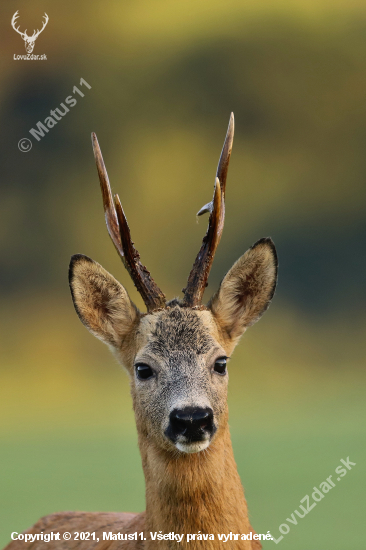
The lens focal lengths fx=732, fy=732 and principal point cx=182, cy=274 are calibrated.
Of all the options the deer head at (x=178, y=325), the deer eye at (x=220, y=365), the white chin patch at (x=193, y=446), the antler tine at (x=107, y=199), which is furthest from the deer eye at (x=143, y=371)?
the antler tine at (x=107, y=199)

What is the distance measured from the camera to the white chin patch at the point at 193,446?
10.3 ft

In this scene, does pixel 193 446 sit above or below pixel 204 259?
below

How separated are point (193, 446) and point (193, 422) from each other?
5.2 inches

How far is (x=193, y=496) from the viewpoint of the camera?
3.36m

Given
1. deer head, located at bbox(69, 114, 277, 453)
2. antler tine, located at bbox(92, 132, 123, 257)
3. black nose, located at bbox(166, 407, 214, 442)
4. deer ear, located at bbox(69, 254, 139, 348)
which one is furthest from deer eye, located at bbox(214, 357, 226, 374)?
antler tine, located at bbox(92, 132, 123, 257)

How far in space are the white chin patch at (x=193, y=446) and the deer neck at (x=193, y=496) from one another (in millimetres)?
216

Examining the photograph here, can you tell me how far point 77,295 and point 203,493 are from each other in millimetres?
1231

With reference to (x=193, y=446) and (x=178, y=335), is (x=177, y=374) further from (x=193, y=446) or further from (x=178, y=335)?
(x=193, y=446)

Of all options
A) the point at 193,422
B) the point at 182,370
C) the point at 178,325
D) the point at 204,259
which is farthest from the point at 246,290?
the point at 193,422

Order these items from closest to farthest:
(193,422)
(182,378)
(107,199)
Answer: (193,422) < (182,378) < (107,199)

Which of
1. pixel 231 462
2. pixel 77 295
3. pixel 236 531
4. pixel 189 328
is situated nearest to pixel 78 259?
pixel 77 295

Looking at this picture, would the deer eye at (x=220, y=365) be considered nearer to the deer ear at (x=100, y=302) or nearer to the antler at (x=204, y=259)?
the antler at (x=204, y=259)

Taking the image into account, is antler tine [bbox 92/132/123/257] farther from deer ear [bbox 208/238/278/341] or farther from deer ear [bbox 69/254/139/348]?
deer ear [bbox 208/238/278/341]

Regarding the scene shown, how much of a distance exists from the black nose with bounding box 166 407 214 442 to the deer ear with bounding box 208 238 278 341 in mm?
802
